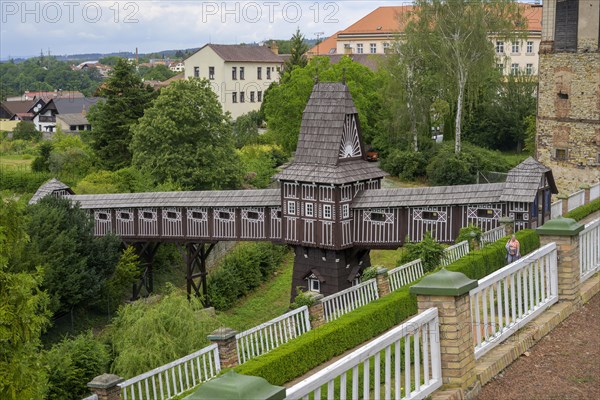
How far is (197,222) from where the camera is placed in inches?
1252

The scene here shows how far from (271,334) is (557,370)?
694 cm

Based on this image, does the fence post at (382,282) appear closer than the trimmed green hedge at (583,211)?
Yes

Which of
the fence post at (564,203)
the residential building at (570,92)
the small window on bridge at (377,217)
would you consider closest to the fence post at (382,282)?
the fence post at (564,203)

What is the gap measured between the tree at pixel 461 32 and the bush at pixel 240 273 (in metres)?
14.2

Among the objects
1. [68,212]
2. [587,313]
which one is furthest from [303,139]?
[587,313]

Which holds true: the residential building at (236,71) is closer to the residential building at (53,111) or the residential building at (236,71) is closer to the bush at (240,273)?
the residential building at (53,111)

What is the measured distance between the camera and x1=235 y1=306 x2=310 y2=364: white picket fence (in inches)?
594

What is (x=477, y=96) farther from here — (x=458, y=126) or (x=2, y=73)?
(x=2, y=73)

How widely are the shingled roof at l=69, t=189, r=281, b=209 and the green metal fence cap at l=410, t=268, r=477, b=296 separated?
71.2 ft

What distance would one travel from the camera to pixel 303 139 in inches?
1156

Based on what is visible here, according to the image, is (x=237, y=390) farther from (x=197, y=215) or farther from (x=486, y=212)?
(x=197, y=215)

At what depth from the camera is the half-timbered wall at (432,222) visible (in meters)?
27.3

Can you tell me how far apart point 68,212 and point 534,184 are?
15364 mm

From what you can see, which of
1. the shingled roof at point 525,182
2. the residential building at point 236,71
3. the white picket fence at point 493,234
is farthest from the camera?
the residential building at point 236,71
